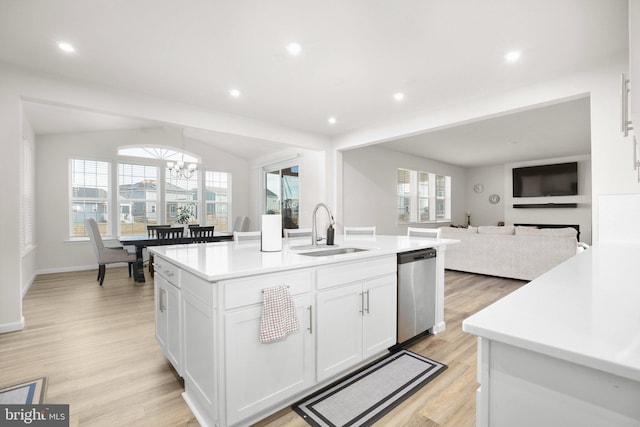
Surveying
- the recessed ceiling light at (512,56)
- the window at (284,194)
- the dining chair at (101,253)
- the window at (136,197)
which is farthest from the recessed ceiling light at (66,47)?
the window at (284,194)

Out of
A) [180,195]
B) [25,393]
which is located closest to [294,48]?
[25,393]

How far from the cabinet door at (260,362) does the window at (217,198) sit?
6.54 m

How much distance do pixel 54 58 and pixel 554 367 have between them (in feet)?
13.5

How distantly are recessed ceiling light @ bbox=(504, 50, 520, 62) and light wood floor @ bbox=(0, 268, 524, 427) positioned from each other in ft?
8.70

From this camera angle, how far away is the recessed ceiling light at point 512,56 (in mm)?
2684

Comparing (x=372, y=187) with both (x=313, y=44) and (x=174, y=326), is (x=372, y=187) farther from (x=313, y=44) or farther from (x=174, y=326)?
(x=174, y=326)

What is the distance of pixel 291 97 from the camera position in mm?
3783

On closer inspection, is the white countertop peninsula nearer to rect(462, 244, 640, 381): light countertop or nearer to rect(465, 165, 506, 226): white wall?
rect(462, 244, 640, 381): light countertop

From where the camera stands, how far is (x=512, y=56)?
2.75 metres

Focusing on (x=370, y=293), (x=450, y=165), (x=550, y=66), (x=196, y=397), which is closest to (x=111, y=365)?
(x=196, y=397)

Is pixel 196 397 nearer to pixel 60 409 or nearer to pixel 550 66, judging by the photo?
pixel 60 409

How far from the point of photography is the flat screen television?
789 centimetres

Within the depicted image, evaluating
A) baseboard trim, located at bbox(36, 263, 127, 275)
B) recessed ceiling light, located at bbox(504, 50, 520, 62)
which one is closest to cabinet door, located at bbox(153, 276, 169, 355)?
Answer: recessed ceiling light, located at bbox(504, 50, 520, 62)

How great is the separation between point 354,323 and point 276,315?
2.30ft
